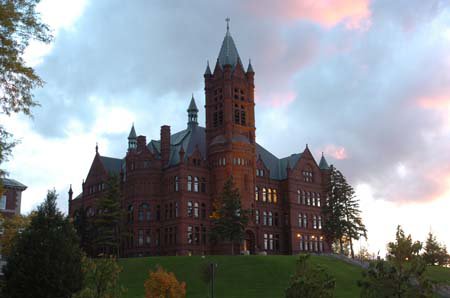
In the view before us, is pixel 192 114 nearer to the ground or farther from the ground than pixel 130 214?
farther from the ground

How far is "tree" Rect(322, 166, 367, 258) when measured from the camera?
9494 centimetres

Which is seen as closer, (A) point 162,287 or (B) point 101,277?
(B) point 101,277

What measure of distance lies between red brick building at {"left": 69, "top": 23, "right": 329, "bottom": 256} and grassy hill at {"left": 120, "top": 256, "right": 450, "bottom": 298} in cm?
1692

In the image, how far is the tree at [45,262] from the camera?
2952cm

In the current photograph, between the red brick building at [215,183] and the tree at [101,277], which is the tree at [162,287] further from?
the red brick building at [215,183]

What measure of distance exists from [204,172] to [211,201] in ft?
15.9

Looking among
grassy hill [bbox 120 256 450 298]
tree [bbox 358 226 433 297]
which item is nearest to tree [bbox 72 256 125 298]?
tree [bbox 358 226 433 297]

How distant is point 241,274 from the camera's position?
65.0m

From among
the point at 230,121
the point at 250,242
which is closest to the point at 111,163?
the point at 230,121

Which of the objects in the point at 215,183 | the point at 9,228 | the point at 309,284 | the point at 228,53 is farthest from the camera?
the point at 228,53

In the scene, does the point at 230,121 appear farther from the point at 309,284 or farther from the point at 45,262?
Answer: the point at 45,262

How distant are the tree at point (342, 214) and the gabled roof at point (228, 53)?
87.3 feet

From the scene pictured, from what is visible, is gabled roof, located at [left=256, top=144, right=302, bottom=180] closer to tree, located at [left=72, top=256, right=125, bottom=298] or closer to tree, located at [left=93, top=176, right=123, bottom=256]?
tree, located at [left=93, top=176, right=123, bottom=256]

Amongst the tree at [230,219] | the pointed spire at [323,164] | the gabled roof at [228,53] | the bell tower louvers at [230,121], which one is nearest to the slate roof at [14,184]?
the tree at [230,219]
